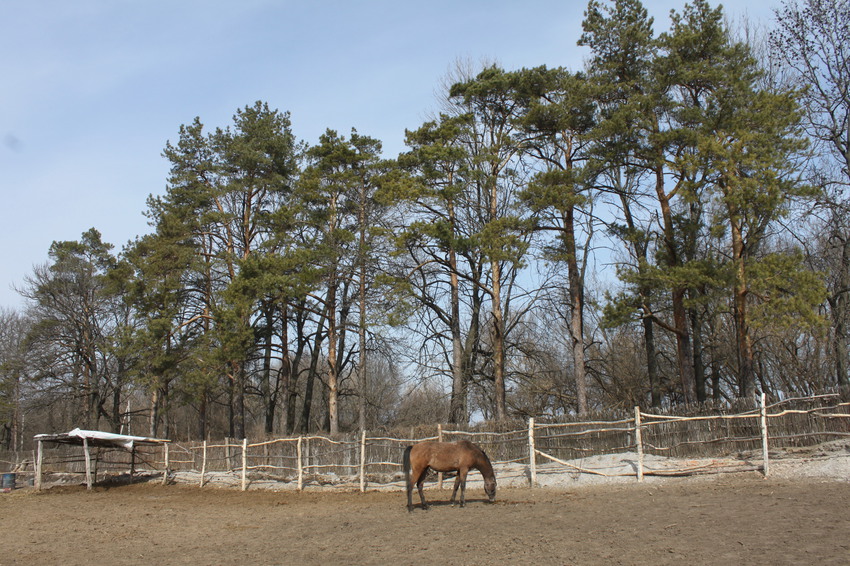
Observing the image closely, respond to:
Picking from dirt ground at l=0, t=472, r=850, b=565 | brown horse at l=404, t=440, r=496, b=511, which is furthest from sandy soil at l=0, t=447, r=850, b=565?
brown horse at l=404, t=440, r=496, b=511

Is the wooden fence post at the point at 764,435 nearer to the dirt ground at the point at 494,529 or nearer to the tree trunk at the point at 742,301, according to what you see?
the dirt ground at the point at 494,529

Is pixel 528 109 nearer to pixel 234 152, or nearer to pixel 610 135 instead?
pixel 610 135

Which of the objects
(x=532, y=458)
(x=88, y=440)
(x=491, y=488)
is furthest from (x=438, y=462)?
(x=88, y=440)

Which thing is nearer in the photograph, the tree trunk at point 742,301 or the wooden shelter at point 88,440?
the tree trunk at point 742,301

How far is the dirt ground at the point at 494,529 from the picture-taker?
7.02 metres

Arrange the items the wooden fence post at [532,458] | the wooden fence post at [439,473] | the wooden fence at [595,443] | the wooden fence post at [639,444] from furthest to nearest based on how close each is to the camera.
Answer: the wooden fence post at [439,473], the wooden fence post at [532,458], the wooden fence post at [639,444], the wooden fence at [595,443]

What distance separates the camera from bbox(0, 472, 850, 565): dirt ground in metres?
7.02

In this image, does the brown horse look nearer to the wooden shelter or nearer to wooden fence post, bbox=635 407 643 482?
wooden fence post, bbox=635 407 643 482

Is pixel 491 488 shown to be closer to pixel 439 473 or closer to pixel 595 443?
pixel 439 473

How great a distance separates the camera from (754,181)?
15.0 m

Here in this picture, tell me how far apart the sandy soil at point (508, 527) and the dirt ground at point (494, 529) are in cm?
3

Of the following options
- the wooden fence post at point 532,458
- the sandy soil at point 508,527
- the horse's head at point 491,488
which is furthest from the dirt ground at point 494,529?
the wooden fence post at point 532,458

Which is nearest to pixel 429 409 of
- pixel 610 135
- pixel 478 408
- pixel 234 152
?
pixel 478 408

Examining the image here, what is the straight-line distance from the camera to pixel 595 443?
15.7 metres
